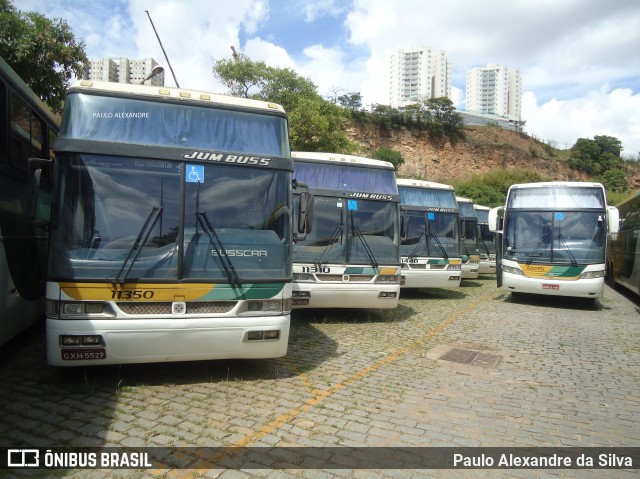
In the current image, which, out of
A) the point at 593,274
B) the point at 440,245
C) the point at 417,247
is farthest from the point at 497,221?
the point at 593,274

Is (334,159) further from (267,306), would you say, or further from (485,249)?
(485,249)

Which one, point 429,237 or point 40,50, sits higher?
point 40,50

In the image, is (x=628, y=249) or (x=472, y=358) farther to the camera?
(x=628, y=249)

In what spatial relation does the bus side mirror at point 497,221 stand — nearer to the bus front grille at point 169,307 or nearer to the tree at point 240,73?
the bus front grille at point 169,307

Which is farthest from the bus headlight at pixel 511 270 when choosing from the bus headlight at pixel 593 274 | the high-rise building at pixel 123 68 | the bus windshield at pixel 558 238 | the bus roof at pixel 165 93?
the high-rise building at pixel 123 68

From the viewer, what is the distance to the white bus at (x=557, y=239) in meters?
12.3

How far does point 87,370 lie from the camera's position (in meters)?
5.73

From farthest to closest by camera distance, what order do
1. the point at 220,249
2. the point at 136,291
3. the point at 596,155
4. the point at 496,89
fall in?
the point at 496,89 < the point at 596,155 < the point at 220,249 < the point at 136,291

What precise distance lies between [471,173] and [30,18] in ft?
218

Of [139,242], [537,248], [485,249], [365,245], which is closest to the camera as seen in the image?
[139,242]

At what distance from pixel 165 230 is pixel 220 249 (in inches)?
23.2

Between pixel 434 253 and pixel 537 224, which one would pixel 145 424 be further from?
pixel 537 224

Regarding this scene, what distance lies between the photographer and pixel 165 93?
18.5 feet

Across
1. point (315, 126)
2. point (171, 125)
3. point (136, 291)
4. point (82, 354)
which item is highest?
point (315, 126)
